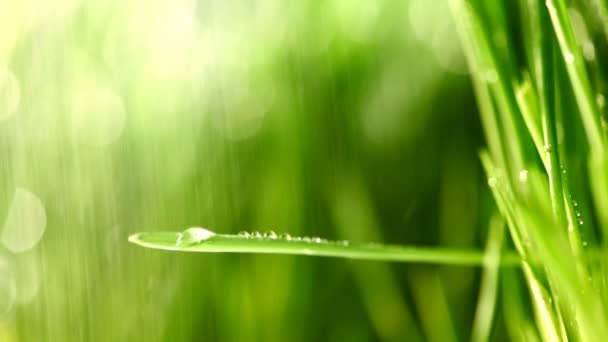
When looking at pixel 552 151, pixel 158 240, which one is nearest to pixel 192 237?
pixel 158 240

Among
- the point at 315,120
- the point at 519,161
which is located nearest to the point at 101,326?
the point at 315,120

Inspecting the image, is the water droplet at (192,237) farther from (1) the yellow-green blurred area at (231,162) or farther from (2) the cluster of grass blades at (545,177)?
(1) the yellow-green blurred area at (231,162)

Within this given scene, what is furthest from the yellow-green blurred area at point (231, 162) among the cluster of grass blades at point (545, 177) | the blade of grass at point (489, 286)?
the cluster of grass blades at point (545, 177)

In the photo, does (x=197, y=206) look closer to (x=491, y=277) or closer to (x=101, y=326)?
(x=101, y=326)

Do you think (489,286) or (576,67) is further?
(489,286)

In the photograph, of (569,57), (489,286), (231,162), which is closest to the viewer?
(569,57)

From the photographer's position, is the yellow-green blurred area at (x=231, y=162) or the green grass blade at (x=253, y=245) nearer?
the green grass blade at (x=253, y=245)

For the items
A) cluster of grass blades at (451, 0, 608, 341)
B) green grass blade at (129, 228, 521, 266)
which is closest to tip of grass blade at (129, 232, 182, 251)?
green grass blade at (129, 228, 521, 266)

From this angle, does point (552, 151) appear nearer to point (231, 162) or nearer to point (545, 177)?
point (545, 177)
